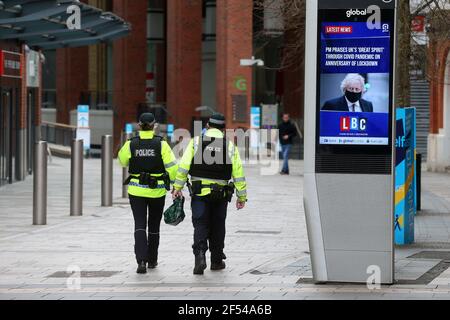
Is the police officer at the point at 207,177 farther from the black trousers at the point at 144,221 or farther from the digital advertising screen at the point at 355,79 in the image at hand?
the digital advertising screen at the point at 355,79

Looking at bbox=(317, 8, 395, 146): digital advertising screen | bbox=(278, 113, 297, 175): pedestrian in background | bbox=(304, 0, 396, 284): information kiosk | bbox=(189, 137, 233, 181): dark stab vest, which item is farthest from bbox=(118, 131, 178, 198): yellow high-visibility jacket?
bbox=(278, 113, 297, 175): pedestrian in background

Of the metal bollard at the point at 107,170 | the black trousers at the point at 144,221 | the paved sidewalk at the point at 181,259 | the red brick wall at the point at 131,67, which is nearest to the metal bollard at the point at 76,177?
the paved sidewalk at the point at 181,259

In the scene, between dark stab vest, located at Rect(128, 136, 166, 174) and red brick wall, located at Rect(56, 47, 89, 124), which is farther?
red brick wall, located at Rect(56, 47, 89, 124)

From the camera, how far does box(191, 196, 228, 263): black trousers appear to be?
12.1 meters

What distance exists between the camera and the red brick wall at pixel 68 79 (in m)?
58.2

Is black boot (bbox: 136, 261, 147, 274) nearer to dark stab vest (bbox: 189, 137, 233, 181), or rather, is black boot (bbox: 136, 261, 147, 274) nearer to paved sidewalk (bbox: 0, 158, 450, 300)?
paved sidewalk (bbox: 0, 158, 450, 300)

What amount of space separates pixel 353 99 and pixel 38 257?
4.83 m

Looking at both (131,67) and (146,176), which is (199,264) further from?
(131,67)

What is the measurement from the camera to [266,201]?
2262 centimetres

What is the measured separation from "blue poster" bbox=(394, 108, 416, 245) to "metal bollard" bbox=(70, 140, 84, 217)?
21.1 ft

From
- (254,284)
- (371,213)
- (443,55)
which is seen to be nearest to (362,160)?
(371,213)

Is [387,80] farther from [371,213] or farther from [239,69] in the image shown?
[239,69]

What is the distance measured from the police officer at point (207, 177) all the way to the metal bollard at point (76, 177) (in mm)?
7124

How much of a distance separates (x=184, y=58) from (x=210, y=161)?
38400 mm
